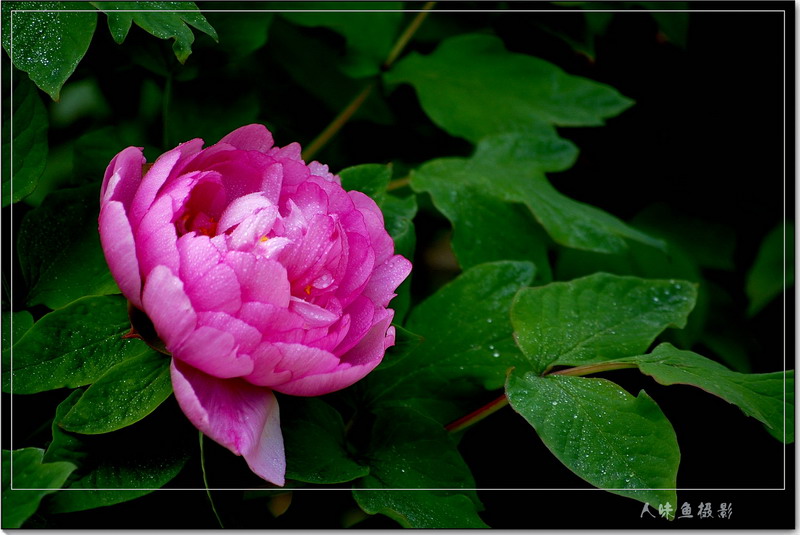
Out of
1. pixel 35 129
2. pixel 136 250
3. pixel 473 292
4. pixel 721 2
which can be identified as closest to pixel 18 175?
pixel 35 129

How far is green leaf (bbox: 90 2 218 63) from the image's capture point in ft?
2.12

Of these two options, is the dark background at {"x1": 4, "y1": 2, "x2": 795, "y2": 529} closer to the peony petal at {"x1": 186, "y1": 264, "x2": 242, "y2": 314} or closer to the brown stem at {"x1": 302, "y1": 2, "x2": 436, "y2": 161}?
the brown stem at {"x1": 302, "y1": 2, "x2": 436, "y2": 161}

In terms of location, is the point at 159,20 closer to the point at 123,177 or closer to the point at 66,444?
the point at 123,177

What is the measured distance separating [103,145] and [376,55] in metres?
0.33

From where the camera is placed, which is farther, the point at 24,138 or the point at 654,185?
the point at 654,185

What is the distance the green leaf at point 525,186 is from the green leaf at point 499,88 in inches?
1.2

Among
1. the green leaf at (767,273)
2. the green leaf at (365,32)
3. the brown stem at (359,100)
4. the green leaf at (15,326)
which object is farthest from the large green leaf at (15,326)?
the green leaf at (767,273)

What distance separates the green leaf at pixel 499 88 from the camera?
36.4 inches

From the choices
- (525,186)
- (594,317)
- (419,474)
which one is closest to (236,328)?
(419,474)

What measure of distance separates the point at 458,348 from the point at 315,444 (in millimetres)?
163

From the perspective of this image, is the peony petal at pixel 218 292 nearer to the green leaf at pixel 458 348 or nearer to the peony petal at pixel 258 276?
the peony petal at pixel 258 276

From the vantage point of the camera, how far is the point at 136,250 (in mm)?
523

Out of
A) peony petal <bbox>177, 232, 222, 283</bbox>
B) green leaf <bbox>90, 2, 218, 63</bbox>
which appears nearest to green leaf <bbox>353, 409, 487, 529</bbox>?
peony petal <bbox>177, 232, 222, 283</bbox>

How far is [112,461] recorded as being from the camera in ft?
1.95
